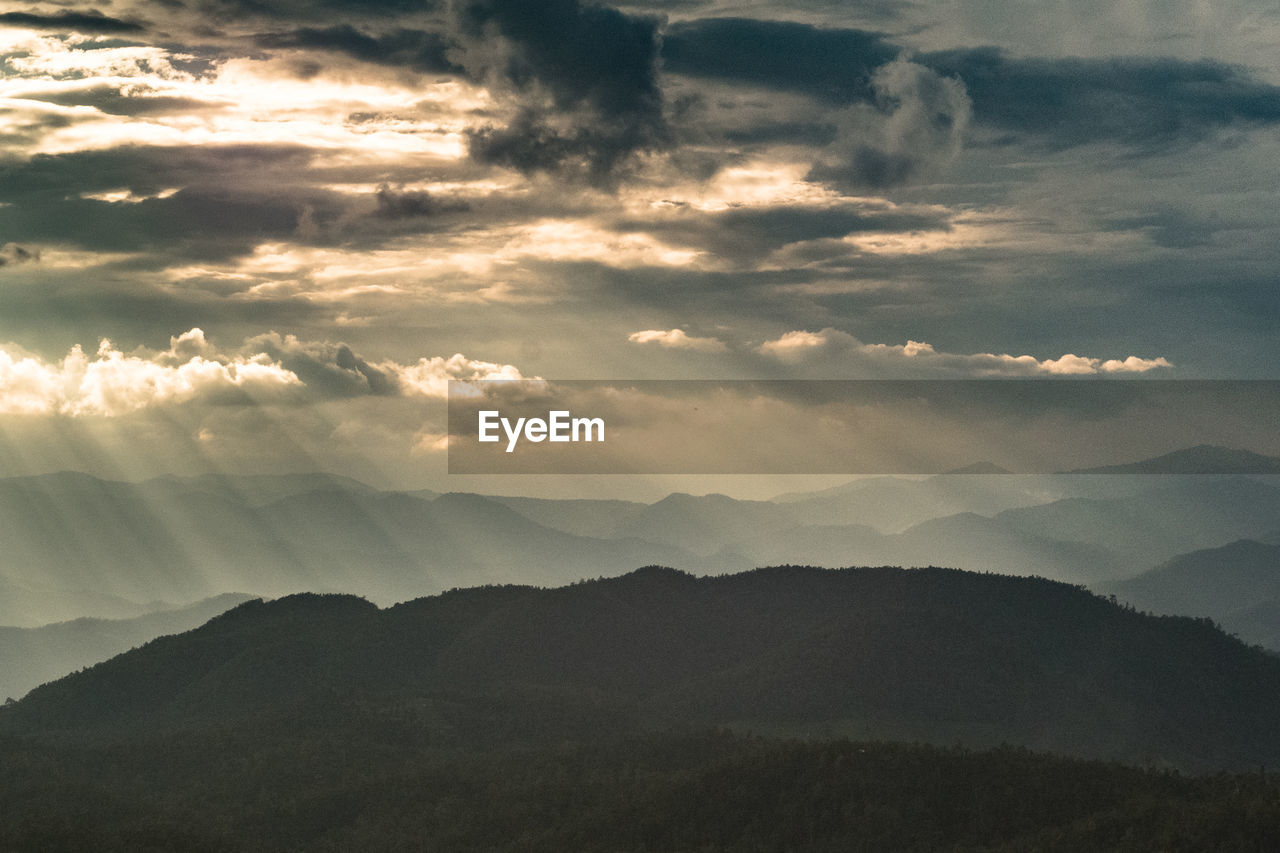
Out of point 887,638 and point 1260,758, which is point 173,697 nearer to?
point 887,638

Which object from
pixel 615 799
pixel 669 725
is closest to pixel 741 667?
pixel 669 725

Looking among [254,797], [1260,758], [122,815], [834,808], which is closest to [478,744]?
[254,797]

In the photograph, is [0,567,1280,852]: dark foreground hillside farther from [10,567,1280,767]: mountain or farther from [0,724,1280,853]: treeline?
[10,567,1280,767]: mountain

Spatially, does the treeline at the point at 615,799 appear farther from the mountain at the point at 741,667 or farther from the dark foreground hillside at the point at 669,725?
the mountain at the point at 741,667

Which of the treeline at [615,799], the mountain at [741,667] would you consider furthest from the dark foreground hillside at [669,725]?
the mountain at [741,667]

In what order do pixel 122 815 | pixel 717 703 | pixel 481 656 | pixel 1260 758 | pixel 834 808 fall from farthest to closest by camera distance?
pixel 481 656
pixel 717 703
pixel 1260 758
pixel 122 815
pixel 834 808

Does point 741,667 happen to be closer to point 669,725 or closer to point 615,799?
point 669,725
